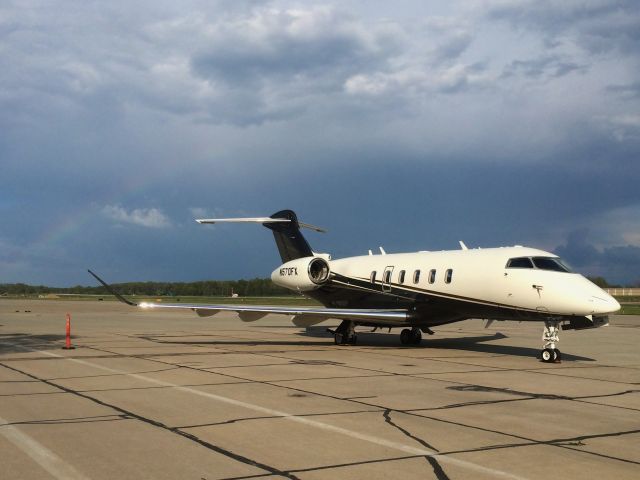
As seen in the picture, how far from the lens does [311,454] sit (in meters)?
6.73

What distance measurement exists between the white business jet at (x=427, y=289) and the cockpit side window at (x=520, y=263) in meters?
0.03

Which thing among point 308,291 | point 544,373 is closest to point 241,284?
point 308,291

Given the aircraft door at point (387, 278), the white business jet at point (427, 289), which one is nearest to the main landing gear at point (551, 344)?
the white business jet at point (427, 289)

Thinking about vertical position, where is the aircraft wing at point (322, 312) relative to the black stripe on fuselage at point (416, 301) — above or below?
below

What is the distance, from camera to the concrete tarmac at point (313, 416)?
6.32 meters

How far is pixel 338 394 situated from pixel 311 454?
396 cm

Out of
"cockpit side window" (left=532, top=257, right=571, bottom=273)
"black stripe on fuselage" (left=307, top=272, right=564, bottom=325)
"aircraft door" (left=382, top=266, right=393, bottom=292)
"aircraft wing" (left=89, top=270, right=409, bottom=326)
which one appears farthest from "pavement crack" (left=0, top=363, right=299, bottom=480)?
"aircraft door" (left=382, top=266, right=393, bottom=292)

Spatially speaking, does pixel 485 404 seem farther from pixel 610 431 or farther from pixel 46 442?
pixel 46 442

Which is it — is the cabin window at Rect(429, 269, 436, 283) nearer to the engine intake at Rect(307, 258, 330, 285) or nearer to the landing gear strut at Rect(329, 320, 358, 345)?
the landing gear strut at Rect(329, 320, 358, 345)

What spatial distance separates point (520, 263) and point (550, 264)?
73 centimetres

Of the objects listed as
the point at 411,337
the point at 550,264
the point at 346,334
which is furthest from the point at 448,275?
the point at 346,334

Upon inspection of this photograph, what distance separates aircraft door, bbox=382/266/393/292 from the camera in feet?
69.3

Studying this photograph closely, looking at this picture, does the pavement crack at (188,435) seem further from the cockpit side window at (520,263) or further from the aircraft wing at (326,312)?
the cockpit side window at (520,263)

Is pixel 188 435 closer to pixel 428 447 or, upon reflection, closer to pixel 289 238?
pixel 428 447
